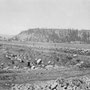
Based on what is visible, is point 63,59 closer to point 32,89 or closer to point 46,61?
point 46,61

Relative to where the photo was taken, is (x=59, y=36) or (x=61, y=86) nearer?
(x=61, y=86)

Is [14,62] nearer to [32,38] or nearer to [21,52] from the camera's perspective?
[21,52]

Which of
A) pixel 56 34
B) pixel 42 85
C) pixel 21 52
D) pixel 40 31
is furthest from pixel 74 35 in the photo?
pixel 42 85

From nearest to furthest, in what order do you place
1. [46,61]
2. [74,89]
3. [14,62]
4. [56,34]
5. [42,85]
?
[74,89] < [42,85] < [14,62] < [46,61] < [56,34]

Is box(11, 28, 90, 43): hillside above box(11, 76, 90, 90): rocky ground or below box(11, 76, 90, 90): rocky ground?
above

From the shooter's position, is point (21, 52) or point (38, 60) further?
point (21, 52)

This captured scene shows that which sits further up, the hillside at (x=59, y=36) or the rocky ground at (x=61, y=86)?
the hillside at (x=59, y=36)

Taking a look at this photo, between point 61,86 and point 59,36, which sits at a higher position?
point 59,36

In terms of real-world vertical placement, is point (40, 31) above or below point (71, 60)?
above

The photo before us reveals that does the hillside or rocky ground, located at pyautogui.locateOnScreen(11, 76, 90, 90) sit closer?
rocky ground, located at pyautogui.locateOnScreen(11, 76, 90, 90)

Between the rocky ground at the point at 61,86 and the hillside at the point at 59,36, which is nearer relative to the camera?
the rocky ground at the point at 61,86

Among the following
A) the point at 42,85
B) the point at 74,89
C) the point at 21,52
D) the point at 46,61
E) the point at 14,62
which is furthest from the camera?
the point at 21,52
